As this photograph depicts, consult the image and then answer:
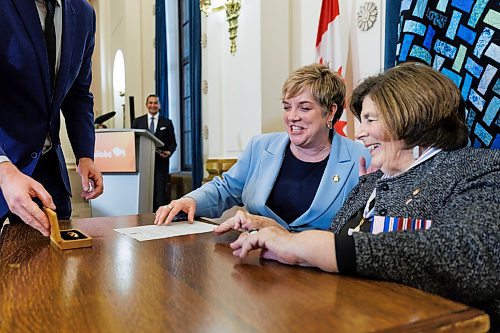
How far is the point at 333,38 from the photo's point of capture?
2951 millimetres

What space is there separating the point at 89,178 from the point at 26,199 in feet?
2.01

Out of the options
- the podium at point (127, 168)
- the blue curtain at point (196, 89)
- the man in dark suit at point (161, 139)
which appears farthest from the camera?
the man in dark suit at point (161, 139)

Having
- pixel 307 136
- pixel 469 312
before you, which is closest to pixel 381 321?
pixel 469 312

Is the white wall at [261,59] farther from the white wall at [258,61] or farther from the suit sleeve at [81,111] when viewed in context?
the suit sleeve at [81,111]

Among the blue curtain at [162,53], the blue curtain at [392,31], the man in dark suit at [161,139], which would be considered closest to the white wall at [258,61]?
the blue curtain at [392,31]

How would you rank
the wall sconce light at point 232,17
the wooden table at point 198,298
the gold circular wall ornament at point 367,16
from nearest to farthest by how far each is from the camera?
the wooden table at point 198,298, the gold circular wall ornament at point 367,16, the wall sconce light at point 232,17

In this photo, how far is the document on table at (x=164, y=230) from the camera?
1263 mm

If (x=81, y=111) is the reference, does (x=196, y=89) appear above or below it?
above

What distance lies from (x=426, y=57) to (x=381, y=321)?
155 centimetres

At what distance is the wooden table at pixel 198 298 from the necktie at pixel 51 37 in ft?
2.39

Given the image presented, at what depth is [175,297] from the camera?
70cm

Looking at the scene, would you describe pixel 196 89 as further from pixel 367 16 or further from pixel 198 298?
pixel 198 298

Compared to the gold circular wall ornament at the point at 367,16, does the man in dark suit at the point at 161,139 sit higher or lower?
lower

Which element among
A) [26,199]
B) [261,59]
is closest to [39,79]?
[26,199]
